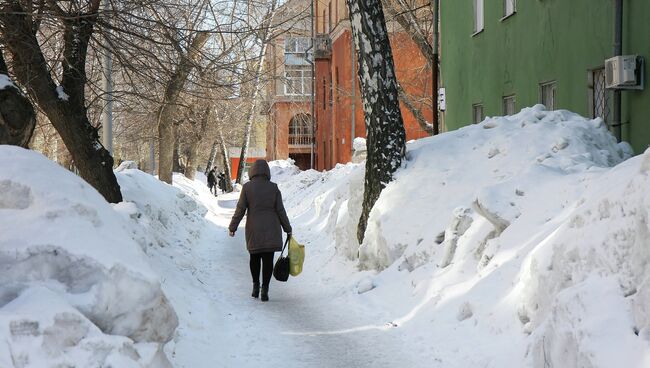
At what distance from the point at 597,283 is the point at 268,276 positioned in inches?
198

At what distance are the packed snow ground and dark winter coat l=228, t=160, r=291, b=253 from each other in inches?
→ 28.1

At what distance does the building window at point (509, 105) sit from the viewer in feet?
51.9

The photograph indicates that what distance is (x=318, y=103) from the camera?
162 ft

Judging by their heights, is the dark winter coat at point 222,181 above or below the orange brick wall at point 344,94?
below

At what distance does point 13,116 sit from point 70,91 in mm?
2697

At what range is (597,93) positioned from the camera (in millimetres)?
11859

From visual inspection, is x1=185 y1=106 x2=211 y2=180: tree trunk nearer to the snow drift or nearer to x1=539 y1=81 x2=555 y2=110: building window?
x1=539 y1=81 x2=555 y2=110: building window

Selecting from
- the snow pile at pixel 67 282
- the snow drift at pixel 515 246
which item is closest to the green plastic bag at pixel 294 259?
the snow drift at pixel 515 246

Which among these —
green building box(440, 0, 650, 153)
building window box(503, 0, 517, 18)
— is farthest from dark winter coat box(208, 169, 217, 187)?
building window box(503, 0, 517, 18)

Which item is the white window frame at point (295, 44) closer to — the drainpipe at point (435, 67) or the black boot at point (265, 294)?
the drainpipe at point (435, 67)

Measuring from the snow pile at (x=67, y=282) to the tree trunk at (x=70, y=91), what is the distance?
4846 mm

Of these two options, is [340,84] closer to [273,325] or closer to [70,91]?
[70,91]

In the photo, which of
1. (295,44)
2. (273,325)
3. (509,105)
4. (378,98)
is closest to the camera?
(273,325)

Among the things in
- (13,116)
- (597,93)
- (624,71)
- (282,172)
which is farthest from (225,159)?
(13,116)
